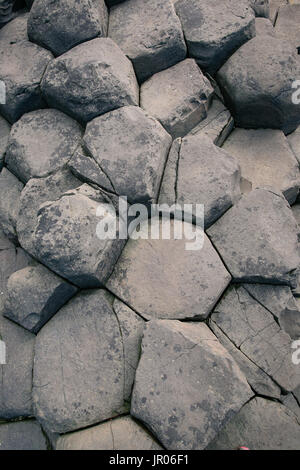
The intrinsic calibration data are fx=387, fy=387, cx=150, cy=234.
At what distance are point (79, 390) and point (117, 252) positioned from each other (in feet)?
2.40

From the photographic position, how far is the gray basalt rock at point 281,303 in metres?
2.10

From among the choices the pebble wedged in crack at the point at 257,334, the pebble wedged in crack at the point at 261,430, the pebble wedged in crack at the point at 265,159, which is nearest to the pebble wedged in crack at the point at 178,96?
the pebble wedged in crack at the point at 265,159

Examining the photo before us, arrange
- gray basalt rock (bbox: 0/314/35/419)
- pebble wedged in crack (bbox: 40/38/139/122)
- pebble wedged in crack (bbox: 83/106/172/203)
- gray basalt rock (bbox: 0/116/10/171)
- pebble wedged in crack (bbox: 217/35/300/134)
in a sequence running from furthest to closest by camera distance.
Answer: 1. gray basalt rock (bbox: 0/116/10/171)
2. pebble wedged in crack (bbox: 217/35/300/134)
3. pebble wedged in crack (bbox: 40/38/139/122)
4. pebble wedged in crack (bbox: 83/106/172/203)
5. gray basalt rock (bbox: 0/314/35/419)

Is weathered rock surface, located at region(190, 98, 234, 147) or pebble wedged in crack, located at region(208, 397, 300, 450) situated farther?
weathered rock surface, located at region(190, 98, 234, 147)

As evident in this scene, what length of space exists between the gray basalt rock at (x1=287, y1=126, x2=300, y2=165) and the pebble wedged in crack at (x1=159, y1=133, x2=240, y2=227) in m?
0.54

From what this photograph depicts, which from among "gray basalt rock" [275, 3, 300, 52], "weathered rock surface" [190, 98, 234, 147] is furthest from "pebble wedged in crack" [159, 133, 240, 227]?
"gray basalt rock" [275, 3, 300, 52]

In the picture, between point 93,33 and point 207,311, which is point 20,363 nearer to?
point 207,311

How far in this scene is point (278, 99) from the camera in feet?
7.98

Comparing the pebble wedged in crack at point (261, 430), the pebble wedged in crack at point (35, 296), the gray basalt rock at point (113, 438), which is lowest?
the pebble wedged in crack at point (261, 430)

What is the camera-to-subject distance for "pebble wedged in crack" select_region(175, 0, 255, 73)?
253cm

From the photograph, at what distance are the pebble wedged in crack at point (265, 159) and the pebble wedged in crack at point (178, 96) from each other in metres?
0.32

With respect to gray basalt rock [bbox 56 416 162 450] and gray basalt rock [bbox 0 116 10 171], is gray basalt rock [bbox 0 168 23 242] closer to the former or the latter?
gray basalt rock [bbox 0 116 10 171]

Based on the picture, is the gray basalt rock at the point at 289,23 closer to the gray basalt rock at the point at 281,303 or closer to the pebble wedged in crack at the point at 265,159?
the pebble wedged in crack at the point at 265,159

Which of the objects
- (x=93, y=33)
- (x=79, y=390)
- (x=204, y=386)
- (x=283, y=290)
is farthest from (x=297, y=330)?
(x=93, y=33)
